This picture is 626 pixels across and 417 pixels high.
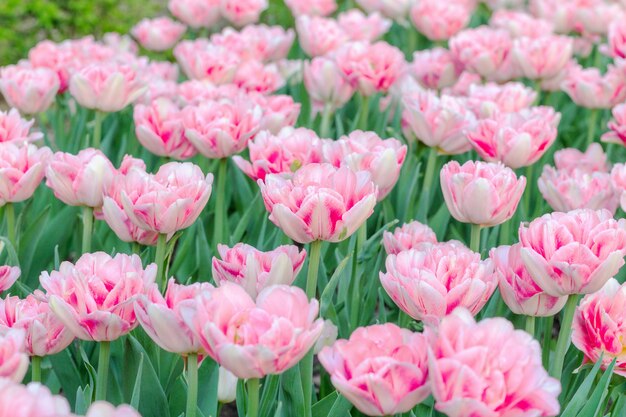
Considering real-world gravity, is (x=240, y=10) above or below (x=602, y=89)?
below

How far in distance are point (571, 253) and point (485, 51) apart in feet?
5.31

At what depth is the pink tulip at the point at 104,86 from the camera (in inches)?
88.0

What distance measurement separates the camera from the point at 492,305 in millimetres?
1610

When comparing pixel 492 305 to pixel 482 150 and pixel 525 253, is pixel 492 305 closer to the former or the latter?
pixel 525 253

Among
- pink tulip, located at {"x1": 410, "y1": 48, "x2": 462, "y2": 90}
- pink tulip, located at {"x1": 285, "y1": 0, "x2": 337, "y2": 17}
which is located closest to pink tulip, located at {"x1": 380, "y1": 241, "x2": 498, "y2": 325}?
pink tulip, located at {"x1": 410, "y1": 48, "x2": 462, "y2": 90}

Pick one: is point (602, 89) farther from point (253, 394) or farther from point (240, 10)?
point (253, 394)

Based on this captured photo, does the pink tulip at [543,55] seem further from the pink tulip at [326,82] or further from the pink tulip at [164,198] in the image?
the pink tulip at [164,198]

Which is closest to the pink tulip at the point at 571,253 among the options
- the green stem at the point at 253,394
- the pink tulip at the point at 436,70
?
the green stem at the point at 253,394

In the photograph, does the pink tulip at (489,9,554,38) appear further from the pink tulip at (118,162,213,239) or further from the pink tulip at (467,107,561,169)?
the pink tulip at (118,162,213,239)

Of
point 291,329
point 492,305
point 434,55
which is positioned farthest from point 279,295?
point 434,55

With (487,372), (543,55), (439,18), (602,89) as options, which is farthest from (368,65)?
(487,372)

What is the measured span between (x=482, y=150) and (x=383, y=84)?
631 mm

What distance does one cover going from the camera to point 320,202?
4.49ft

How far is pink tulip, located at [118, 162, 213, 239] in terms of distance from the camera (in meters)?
1.46
